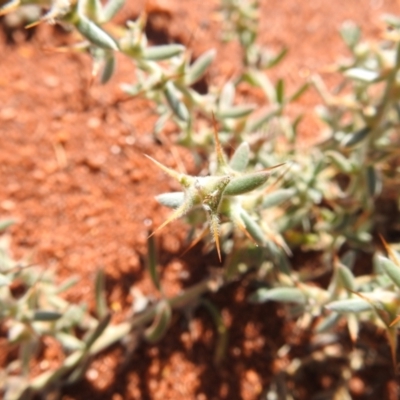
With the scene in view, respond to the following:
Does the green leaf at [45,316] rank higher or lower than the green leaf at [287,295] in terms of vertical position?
higher

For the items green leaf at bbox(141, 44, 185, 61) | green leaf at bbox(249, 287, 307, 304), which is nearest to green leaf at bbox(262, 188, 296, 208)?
green leaf at bbox(249, 287, 307, 304)

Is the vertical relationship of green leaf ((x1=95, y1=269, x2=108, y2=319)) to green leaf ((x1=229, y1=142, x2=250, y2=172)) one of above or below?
below

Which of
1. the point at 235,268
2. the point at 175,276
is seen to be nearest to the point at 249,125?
the point at 235,268

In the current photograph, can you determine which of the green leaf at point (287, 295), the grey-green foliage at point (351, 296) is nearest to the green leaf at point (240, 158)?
the grey-green foliage at point (351, 296)

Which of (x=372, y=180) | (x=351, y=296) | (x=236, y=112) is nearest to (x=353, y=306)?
(x=351, y=296)

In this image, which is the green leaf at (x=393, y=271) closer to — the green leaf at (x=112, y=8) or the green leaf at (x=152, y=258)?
the green leaf at (x=152, y=258)

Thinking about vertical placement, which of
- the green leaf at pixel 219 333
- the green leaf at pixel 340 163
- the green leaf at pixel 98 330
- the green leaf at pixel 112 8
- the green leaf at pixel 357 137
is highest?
the green leaf at pixel 112 8

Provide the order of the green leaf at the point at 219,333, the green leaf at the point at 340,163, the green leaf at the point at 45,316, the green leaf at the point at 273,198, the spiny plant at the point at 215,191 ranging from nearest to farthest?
the spiny plant at the point at 215,191 < the green leaf at the point at 273,198 < the green leaf at the point at 45,316 < the green leaf at the point at 340,163 < the green leaf at the point at 219,333

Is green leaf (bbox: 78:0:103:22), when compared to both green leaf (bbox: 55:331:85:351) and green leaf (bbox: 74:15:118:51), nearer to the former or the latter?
green leaf (bbox: 74:15:118:51)

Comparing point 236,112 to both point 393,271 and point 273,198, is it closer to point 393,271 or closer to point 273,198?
point 273,198

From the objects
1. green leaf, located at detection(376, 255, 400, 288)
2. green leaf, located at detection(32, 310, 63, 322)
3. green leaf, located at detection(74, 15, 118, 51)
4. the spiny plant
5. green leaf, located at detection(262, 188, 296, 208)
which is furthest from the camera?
green leaf, located at detection(32, 310, 63, 322)
